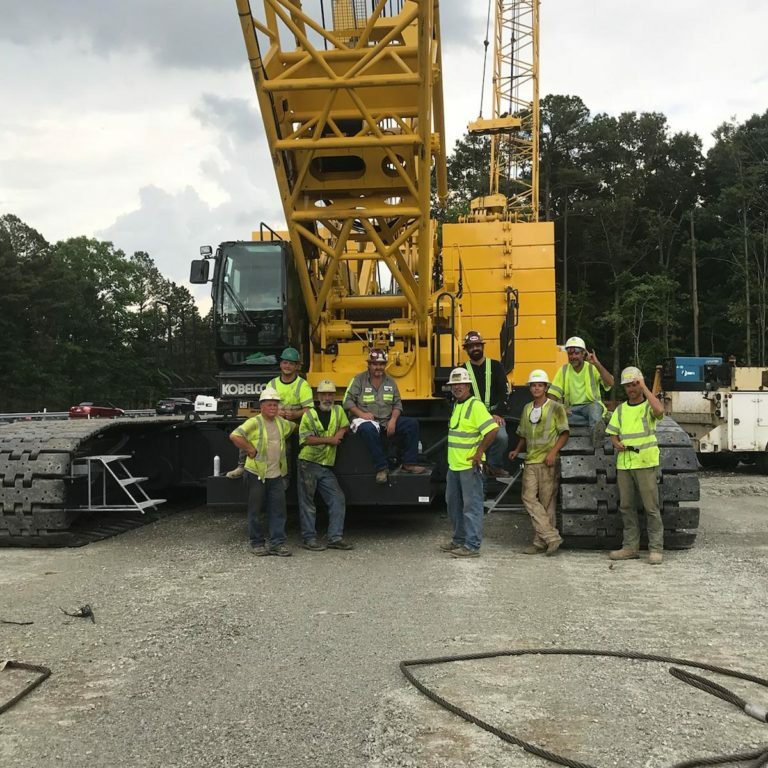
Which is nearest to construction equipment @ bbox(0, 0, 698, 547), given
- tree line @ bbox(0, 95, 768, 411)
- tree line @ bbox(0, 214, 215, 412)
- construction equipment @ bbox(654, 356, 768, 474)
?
construction equipment @ bbox(654, 356, 768, 474)

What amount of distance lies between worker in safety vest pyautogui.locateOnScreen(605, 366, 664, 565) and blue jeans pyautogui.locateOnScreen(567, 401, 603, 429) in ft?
2.31

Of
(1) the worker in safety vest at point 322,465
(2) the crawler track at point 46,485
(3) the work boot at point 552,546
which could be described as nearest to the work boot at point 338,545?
(1) the worker in safety vest at point 322,465

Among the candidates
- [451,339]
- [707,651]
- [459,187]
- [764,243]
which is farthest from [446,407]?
[459,187]

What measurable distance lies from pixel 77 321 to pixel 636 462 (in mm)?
53895

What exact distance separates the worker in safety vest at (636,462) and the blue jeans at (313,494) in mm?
2556

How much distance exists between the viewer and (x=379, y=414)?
301 inches

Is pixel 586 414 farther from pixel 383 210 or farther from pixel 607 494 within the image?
pixel 383 210

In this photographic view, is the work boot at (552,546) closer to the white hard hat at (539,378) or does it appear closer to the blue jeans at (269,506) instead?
the white hard hat at (539,378)

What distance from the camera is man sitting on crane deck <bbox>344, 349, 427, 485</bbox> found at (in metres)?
7.40

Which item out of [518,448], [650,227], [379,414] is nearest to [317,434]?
[379,414]

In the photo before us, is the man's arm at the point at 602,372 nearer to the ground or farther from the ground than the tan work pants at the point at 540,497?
farther from the ground

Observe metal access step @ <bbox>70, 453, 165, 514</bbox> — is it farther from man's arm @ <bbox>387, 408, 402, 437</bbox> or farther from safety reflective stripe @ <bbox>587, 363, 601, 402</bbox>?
safety reflective stripe @ <bbox>587, 363, 601, 402</bbox>

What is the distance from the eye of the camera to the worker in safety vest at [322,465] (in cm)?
733

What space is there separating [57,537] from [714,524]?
7011 mm
